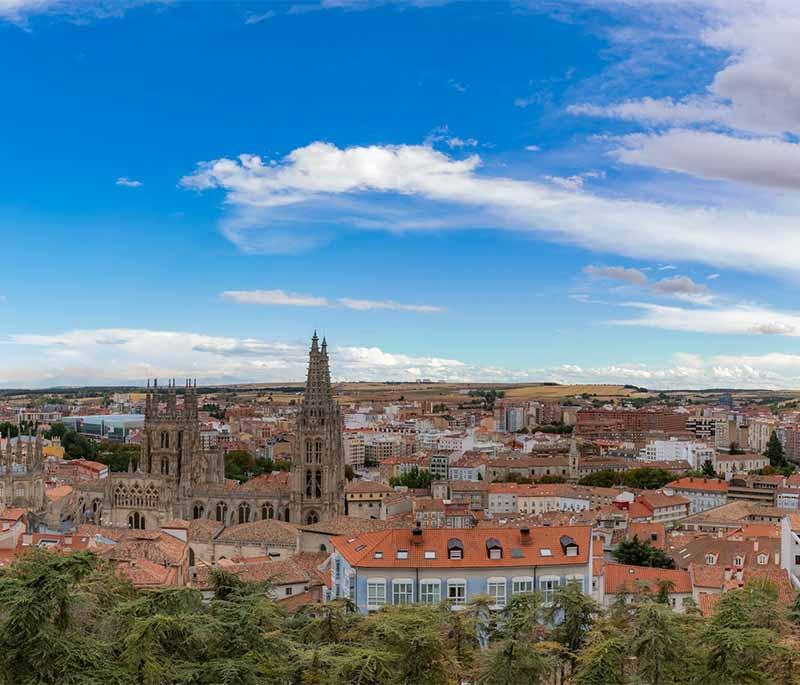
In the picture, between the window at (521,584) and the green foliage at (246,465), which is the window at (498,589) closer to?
the window at (521,584)

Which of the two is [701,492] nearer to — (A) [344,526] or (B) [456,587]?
(A) [344,526]

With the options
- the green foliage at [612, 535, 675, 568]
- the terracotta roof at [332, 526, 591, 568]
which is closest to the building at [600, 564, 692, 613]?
the terracotta roof at [332, 526, 591, 568]

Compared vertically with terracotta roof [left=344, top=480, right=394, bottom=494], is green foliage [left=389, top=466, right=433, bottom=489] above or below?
below

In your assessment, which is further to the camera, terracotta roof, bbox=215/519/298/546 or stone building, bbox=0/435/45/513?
stone building, bbox=0/435/45/513

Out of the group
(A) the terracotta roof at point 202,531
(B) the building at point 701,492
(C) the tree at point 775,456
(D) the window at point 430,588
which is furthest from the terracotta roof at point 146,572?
(C) the tree at point 775,456

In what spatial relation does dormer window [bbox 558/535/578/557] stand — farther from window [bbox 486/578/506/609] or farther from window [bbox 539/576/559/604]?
window [bbox 486/578/506/609]
